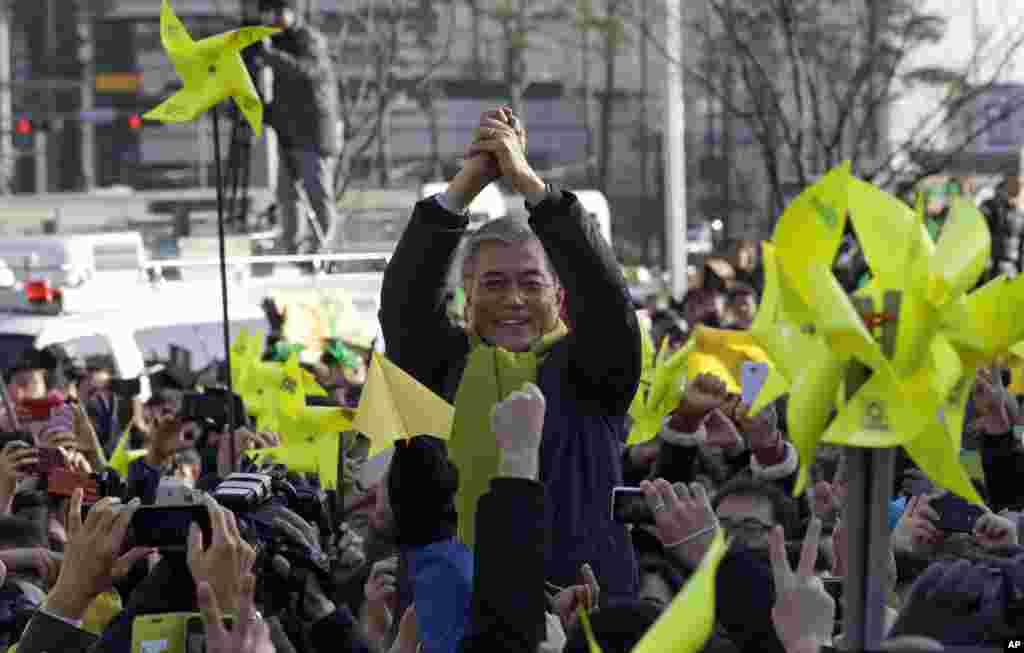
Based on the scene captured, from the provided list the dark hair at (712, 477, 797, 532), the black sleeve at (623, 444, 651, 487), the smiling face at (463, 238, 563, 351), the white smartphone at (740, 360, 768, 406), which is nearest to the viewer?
the smiling face at (463, 238, 563, 351)

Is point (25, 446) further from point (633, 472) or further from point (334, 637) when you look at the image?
point (633, 472)

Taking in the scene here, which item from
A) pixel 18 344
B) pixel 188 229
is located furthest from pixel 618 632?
pixel 188 229

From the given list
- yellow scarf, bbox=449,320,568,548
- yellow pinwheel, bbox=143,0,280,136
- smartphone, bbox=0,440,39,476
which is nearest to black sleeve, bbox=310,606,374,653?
yellow scarf, bbox=449,320,568,548

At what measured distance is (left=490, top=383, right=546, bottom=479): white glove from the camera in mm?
3877

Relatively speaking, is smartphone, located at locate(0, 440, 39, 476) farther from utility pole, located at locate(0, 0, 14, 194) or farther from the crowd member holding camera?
utility pole, located at locate(0, 0, 14, 194)

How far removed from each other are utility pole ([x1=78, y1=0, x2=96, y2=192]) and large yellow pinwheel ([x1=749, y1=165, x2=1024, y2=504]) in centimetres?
5537

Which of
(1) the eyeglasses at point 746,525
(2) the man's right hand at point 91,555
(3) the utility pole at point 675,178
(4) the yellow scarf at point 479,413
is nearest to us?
(2) the man's right hand at point 91,555

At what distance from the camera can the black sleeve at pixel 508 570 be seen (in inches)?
150

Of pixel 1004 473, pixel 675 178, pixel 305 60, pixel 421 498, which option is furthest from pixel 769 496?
pixel 675 178

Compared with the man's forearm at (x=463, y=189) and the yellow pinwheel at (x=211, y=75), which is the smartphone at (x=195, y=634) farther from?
the yellow pinwheel at (x=211, y=75)

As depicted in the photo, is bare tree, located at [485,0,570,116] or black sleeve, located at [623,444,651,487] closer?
black sleeve, located at [623,444,651,487]

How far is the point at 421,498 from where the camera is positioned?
4.10m

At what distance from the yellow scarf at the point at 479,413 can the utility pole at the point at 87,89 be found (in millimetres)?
53495

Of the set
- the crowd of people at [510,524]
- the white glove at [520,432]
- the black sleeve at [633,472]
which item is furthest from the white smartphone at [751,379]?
the white glove at [520,432]
